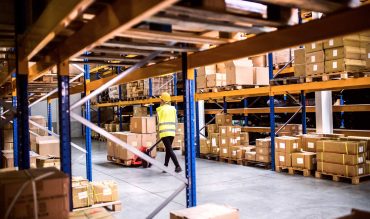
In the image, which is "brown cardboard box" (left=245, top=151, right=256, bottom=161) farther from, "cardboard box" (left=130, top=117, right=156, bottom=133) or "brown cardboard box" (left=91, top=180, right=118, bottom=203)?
"brown cardboard box" (left=91, top=180, right=118, bottom=203)

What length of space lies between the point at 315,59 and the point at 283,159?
2.60 metres

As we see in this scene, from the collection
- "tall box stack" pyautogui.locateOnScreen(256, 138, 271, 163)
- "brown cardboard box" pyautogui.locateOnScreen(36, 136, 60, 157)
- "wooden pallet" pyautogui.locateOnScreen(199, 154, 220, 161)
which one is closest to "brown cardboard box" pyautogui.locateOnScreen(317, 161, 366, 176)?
"tall box stack" pyautogui.locateOnScreen(256, 138, 271, 163)

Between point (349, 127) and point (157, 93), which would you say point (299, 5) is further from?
point (157, 93)

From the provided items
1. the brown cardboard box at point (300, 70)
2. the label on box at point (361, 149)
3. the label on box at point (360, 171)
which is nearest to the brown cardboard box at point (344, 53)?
the brown cardboard box at point (300, 70)

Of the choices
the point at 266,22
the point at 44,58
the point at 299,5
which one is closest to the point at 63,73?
the point at 44,58

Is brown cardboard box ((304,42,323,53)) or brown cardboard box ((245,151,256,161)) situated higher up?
brown cardboard box ((304,42,323,53))

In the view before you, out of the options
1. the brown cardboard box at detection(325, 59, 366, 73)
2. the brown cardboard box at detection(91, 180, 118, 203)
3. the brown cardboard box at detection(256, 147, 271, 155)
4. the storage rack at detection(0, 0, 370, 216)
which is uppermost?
the brown cardboard box at detection(325, 59, 366, 73)

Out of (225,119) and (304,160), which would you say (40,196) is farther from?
(225,119)

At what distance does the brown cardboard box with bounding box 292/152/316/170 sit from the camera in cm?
866

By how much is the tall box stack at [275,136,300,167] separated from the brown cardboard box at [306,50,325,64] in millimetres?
1975

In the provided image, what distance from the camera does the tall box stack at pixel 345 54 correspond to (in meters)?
7.92

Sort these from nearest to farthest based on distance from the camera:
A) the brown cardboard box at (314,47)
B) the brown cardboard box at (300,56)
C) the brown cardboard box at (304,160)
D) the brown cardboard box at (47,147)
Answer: the brown cardboard box at (47,147) → the brown cardboard box at (314,47) → the brown cardboard box at (304,160) → the brown cardboard box at (300,56)

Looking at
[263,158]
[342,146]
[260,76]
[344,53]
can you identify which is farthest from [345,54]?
[263,158]

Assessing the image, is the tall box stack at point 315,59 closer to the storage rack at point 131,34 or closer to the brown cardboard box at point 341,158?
the brown cardboard box at point 341,158
